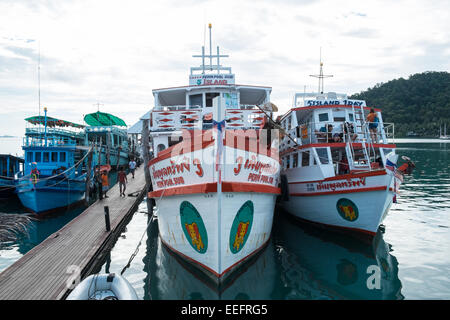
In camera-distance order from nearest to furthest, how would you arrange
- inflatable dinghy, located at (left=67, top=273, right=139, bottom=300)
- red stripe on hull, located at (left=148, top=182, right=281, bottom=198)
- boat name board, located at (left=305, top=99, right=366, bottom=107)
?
1. inflatable dinghy, located at (left=67, top=273, right=139, bottom=300)
2. red stripe on hull, located at (left=148, top=182, right=281, bottom=198)
3. boat name board, located at (left=305, top=99, right=366, bottom=107)

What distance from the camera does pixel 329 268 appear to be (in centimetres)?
898

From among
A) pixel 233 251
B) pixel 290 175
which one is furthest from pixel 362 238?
pixel 233 251

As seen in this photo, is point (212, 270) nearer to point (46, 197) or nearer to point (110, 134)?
point (46, 197)

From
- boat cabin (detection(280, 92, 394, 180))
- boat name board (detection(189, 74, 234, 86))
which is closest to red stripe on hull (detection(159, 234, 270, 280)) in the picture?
boat cabin (detection(280, 92, 394, 180))

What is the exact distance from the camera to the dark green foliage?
98.4 metres

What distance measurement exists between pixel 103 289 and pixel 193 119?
19.1 ft

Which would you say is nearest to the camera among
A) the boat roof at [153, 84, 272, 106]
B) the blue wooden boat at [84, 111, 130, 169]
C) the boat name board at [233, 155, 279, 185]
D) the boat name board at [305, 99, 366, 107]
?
the boat name board at [233, 155, 279, 185]

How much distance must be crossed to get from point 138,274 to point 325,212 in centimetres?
726

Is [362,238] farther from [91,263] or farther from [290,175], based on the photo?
[91,263]

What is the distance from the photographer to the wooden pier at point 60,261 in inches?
267

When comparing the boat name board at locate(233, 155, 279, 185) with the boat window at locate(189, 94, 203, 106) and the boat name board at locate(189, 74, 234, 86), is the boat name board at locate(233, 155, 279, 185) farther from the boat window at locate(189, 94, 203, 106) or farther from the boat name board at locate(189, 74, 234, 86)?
the boat name board at locate(189, 74, 234, 86)

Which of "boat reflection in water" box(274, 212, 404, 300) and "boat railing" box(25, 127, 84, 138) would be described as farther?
"boat railing" box(25, 127, 84, 138)

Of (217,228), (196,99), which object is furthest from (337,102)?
(217,228)

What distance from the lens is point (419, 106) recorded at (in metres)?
101
